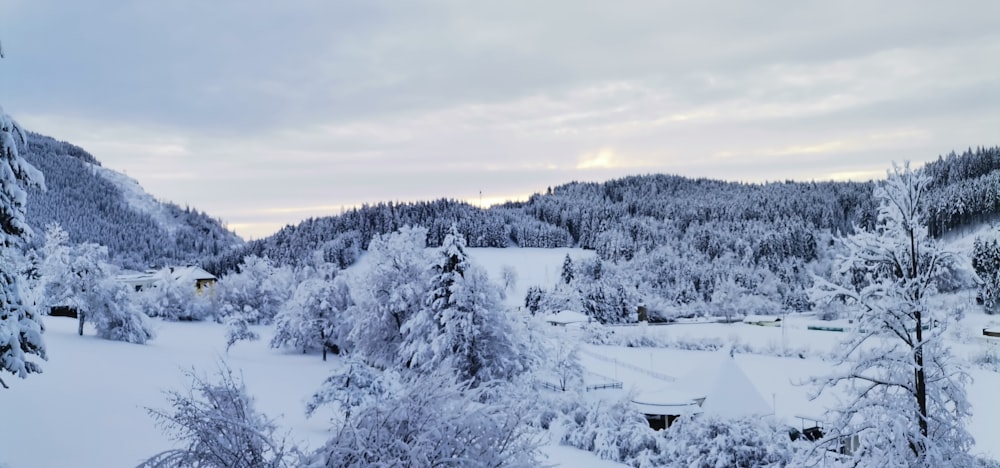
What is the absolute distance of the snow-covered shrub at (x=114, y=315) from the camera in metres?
32.4

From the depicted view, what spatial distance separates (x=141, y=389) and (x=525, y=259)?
83.6 meters

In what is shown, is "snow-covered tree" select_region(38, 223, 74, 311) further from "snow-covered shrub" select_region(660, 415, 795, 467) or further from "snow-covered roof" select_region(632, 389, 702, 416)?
"snow-covered shrub" select_region(660, 415, 795, 467)

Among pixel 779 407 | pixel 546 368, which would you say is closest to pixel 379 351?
pixel 546 368

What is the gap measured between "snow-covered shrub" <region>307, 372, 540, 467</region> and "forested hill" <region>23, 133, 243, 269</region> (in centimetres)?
11844

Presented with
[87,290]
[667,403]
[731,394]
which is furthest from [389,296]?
[87,290]

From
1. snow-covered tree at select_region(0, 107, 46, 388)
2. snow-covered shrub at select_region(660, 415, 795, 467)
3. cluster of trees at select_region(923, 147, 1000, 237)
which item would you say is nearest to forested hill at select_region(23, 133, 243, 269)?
cluster of trees at select_region(923, 147, 1000, 237)

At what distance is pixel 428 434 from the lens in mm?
5523

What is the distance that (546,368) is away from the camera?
29.5 meters

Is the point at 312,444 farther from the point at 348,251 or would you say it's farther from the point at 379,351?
the point at 348,251

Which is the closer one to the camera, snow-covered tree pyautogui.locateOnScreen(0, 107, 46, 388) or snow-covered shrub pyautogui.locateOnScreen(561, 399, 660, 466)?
snow-covered tree pyautogui.locateOnScreen(0, 107, 46, 388)

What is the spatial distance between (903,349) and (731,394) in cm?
1265

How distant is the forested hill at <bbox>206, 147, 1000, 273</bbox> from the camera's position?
9200 centimetres

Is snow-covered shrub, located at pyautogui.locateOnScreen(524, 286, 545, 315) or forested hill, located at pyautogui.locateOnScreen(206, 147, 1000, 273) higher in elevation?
forested hill, located at pyautogui.locateOnScreen(206, 147, 1000, 273)

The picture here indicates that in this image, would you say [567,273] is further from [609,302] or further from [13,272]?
[13,272]
